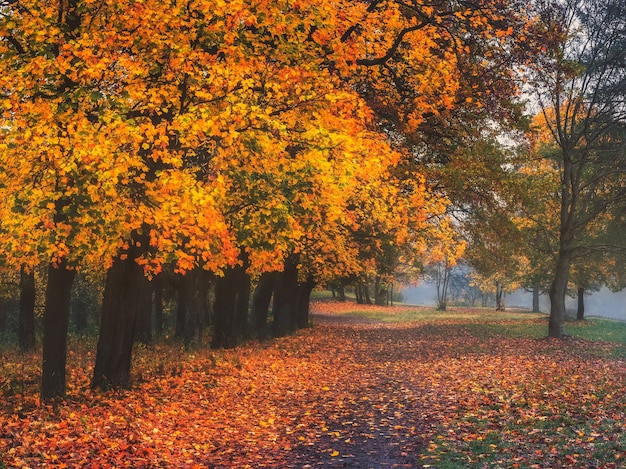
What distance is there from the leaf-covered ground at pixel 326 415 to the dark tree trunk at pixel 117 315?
0.64 meters

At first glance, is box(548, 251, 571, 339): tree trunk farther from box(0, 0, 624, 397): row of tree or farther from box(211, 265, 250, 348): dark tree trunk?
box(211, 265, 250, 348): dark tree trunk

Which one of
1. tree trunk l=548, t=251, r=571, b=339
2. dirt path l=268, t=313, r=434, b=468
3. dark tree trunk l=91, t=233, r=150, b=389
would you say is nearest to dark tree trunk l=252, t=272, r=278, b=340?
dirt path l=268, t=313, r=434, b=468

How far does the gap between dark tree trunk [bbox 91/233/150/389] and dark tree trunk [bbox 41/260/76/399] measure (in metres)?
1.32

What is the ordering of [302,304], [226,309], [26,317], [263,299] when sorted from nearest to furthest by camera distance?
[226,309] < [26,317] < [263,299] < [302,304]

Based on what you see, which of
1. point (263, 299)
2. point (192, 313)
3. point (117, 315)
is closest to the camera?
point (117, 315)

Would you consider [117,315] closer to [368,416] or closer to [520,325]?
[368,416]

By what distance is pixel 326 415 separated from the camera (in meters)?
13.1

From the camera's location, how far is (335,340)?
1252 inches

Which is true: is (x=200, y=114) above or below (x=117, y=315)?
above

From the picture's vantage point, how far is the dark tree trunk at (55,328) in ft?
43.1

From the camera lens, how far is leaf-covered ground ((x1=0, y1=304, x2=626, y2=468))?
9617mm

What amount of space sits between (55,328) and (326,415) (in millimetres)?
6016

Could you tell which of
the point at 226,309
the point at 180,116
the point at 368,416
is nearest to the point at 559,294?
the point at 226,309

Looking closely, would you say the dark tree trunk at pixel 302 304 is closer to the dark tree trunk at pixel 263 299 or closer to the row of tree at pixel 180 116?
the dark tree trunk at pixel 263 299
